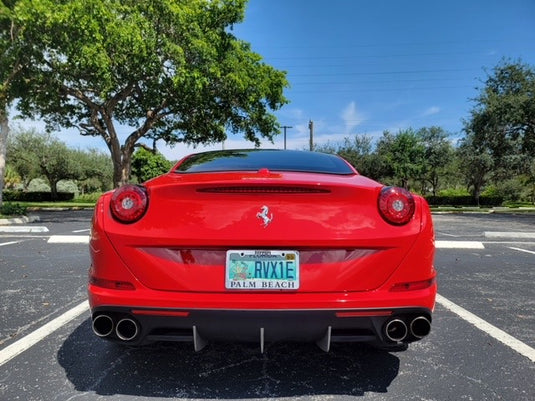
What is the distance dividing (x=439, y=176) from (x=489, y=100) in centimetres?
1983

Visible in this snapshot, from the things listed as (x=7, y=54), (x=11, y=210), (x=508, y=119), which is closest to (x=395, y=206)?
(x=7, y=54)

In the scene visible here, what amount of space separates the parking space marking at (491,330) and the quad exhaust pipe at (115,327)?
2.61 meters

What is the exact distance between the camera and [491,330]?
3.47 meters

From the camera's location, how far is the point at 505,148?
26.6 m

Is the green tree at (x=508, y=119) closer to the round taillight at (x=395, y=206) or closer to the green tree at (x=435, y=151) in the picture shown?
the green tree at (x=435, y=151)

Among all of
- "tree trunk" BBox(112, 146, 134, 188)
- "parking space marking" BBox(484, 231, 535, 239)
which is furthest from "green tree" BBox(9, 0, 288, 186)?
"parking space marking" BBox(484, 231, 535, 239)

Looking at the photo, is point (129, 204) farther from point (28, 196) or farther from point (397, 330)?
point (28, 196)

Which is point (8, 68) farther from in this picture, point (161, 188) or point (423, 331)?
point (423, 331)

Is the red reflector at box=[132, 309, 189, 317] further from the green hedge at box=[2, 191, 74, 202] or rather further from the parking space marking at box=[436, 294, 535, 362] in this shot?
the green hedge at box=[2, 191, 74, 202]

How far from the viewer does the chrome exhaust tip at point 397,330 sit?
2.26 meters

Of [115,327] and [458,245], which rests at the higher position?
[115,327]

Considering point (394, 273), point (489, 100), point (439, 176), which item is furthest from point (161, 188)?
point (439, 176)

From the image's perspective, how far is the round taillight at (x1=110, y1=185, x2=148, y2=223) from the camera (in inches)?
92.3

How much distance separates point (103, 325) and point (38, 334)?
1420mm
